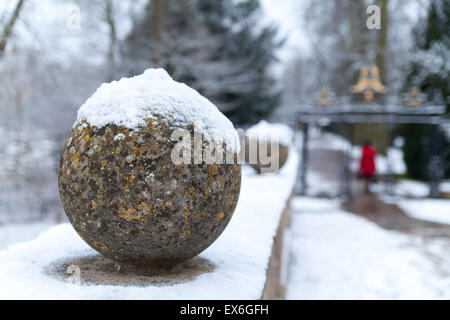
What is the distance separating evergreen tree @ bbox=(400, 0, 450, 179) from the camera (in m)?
15.0

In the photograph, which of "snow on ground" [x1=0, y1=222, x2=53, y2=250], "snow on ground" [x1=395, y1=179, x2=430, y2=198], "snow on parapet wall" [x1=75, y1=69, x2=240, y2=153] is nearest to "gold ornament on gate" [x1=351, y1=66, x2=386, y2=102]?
"snow on ground" [x1=395, y1=179, x2=430, y2=198]

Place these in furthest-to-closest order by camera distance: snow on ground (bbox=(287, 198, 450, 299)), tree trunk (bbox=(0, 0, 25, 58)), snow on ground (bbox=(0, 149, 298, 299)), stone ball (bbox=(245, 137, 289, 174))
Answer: stone ball (bbox=(245, 137, 289, 174)) < tree trunk (bbox=(0, 0, 25, 58)) < snow on ground (bbox=(287, 198, 450, 299)) < snow on ground (bbox=(0, 149, 298, 299))

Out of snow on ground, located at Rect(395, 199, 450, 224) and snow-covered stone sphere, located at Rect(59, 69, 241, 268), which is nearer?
snow-covered stone sphere, located at Rect(59, 69, 241, 268)

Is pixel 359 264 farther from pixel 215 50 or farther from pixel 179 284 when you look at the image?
pixel 215 50

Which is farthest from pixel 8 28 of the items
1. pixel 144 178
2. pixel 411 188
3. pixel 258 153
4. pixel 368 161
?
pixel 411 188

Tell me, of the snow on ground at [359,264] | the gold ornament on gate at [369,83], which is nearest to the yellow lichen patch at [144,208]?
the snow on ground at [359,264]

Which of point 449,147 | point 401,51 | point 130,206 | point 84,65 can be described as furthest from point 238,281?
point 401,51

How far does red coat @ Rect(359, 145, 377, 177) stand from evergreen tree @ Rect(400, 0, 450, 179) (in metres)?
2.64

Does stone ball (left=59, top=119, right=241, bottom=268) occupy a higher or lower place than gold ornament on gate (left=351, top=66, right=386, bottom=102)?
lower

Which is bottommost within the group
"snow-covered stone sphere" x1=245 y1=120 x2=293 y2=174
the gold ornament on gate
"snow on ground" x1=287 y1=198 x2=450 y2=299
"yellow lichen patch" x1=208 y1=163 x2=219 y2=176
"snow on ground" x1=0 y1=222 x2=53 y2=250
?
"snow on ground" x1=0 y1=222 x2=53 y2=250

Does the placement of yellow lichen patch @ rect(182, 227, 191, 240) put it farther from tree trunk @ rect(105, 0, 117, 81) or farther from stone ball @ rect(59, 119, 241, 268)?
tree trunk @ rect(105, 0, 117, 81)

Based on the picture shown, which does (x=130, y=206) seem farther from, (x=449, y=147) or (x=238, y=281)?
(x=449, y=147)
